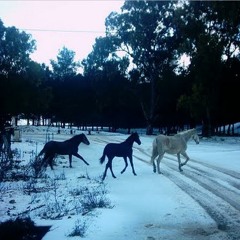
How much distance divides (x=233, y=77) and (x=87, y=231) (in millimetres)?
36162

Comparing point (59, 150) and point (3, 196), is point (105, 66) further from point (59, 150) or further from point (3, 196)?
point (3, 196)

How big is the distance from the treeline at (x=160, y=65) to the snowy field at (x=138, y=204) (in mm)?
18813

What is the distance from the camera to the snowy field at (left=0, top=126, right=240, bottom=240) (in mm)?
7452

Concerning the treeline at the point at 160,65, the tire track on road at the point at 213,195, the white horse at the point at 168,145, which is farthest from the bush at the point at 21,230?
the treeline at the point at 160,65

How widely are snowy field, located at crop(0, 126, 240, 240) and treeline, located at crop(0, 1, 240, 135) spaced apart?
1881 centimetres

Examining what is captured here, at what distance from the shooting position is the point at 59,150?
1719cm

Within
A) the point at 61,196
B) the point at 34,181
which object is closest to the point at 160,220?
the point at 61,196

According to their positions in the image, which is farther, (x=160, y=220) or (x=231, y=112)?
(x=231, y=112)

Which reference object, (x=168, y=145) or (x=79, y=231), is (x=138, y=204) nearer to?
(x=79, y=231)

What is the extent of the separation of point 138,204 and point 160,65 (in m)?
36.1

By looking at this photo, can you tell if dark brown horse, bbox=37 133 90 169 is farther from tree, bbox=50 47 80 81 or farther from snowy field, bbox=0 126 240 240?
tree, bbox=50 47 80 81

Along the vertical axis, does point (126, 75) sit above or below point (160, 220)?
above

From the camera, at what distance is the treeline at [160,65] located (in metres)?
36.7

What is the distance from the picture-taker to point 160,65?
4447 centimetres
